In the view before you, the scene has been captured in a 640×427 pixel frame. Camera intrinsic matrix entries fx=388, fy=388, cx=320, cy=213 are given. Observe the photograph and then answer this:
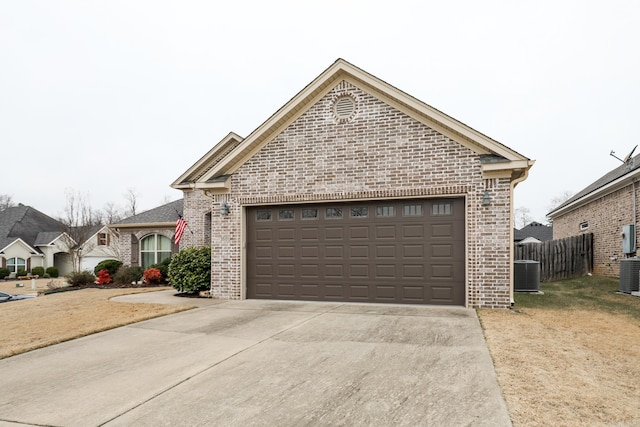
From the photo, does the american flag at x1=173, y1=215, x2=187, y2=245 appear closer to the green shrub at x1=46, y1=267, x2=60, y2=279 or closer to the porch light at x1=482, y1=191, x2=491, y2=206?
the porch light at x1=482, y1=191, x2=491, y2=206

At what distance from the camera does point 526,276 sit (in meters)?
12.2

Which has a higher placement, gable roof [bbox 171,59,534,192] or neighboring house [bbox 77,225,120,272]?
gable roof [bbox 171,59,534,192]

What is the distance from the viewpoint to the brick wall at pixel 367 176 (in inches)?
348

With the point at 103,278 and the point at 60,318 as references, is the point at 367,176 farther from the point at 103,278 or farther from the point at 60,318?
the point at 103,278

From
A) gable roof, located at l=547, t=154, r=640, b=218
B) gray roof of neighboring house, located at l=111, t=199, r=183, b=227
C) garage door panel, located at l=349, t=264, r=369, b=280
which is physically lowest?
garage door panel, located at l=349, t=264, r=369, b=280

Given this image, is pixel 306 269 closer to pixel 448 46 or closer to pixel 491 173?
pixel 491 173

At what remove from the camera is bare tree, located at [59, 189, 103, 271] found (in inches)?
1091

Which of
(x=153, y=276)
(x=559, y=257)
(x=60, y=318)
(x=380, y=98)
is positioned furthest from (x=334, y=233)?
(x=559, y=257)

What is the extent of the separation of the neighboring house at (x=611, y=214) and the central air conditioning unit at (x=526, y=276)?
403 centimetres

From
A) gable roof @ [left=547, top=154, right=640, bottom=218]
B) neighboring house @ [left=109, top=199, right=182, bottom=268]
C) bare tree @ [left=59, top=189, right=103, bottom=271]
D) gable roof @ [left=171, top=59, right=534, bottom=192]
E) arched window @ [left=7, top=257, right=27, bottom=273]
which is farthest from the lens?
arched window @ [left=7, top=257, right=27, bottom=273]

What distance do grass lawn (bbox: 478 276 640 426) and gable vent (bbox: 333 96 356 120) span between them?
18.7 feet

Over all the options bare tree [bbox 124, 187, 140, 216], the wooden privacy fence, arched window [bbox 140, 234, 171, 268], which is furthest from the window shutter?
bare tree [bbox 124, 187, 140, 216]

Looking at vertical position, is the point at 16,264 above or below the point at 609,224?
below

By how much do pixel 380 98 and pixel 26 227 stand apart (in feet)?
129
